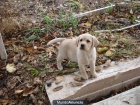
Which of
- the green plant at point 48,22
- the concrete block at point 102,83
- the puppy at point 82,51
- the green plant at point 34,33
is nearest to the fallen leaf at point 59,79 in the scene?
the concrete block at point 102,83

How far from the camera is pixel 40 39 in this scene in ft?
12.5

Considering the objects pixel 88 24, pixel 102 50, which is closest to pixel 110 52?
pixel 102 50

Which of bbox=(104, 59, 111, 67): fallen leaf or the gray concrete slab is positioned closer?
the gray concrete slab

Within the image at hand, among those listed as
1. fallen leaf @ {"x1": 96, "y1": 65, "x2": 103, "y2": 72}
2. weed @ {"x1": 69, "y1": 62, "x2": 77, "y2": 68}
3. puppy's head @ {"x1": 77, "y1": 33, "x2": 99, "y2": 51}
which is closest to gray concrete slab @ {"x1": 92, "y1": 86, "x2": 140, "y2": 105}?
fallen leaf @ {"x1": 96, "y1": 65, "x2": 103, "y2": 72}

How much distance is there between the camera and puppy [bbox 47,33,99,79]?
265cm

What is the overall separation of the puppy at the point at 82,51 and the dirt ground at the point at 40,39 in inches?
10.4

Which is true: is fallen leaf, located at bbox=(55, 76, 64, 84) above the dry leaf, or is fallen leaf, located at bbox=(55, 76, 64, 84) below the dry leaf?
below

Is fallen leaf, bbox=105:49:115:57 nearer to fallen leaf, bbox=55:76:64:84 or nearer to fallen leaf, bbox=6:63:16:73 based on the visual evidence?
fallen leaf, bbox=55:76:64:84

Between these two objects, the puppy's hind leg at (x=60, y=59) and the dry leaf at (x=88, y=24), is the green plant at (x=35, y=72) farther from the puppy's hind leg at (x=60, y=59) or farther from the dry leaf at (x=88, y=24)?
the dry leaf at (x=88, y=24)

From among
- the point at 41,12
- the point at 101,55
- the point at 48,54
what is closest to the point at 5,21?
the point at 41,12

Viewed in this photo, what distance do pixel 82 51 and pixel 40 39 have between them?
127 centimetres

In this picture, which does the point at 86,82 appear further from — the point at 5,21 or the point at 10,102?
the point at 5,21

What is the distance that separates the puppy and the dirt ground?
10.4 inches

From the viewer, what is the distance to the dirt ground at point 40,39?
2.99 metres
